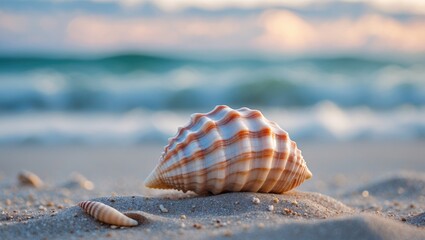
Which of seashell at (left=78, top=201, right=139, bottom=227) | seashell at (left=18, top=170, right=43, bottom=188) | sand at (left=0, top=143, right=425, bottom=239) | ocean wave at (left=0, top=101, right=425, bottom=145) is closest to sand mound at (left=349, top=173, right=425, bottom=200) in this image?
sand at (left=0, top=143, right=425, bottom=239)

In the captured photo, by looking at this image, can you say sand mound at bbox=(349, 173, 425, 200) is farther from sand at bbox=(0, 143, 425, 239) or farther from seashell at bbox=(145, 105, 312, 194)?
seashell at bbox=(145, 105, 312, 194)

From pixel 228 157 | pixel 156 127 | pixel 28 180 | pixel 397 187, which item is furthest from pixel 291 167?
pixel 156 127

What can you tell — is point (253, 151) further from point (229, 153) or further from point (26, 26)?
point (26, 26)

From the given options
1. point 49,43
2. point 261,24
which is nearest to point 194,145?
point 261,24

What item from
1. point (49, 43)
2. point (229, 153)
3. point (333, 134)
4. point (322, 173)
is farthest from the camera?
point (49, 43)

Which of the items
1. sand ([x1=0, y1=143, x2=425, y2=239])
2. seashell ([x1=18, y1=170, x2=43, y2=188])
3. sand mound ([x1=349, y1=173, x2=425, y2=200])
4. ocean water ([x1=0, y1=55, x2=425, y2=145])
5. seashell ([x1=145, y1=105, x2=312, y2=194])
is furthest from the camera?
ocean water ([x1=0, y1=55, x2=425, y2=145])

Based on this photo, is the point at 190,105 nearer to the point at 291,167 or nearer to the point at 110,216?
the point at 291,167
